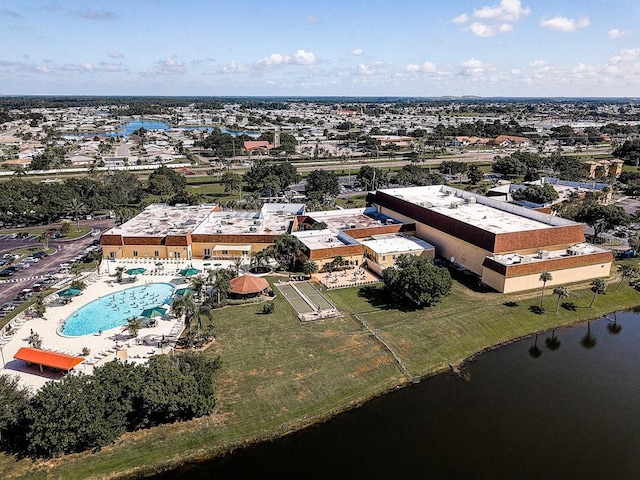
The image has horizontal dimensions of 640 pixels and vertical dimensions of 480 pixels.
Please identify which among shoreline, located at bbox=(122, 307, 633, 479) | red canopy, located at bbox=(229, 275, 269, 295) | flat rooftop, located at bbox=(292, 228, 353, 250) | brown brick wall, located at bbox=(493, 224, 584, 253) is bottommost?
shoreline, located at bbox=(122, 307, 633, 479)

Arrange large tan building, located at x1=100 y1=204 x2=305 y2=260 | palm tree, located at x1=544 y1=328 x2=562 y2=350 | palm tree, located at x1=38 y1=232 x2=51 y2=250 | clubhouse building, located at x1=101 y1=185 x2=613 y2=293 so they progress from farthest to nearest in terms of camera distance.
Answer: palm tree, located at x1=38 y1=232 x2=51 y2=250 → large tan building, located at x1=100 y1=204 x2=305 y2=260 → clubhouse building, located at x1=101 y1=185 x2=613 y2=293 → palm tree, located at x1=544 y1=328 x2=562 y2=350

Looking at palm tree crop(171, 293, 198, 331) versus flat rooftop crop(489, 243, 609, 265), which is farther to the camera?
flat rooftop crop(489, 243, 609, 265)

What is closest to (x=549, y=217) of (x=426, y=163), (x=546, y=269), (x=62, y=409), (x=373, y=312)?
(x=546, y=269)

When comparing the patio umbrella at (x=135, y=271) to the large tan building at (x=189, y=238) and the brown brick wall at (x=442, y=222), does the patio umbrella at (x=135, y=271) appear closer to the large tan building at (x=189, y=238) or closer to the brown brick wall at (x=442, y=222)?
the large tan building at (x=189, y=238)

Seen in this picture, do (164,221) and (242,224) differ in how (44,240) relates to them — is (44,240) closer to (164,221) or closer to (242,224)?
(164,221)

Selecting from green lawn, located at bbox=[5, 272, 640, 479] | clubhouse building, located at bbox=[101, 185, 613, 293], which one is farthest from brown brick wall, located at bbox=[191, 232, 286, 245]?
green lawn, located at bbox=[5, 272, 640, 479]

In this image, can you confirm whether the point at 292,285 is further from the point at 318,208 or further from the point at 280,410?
the point at 318,208

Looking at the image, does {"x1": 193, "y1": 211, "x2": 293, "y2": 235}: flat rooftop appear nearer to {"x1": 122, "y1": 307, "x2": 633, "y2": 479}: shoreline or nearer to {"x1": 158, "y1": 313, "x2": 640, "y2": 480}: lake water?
{"x1": 122, "y1": 307, "x2": 633, "y2": 479}: shoreline
